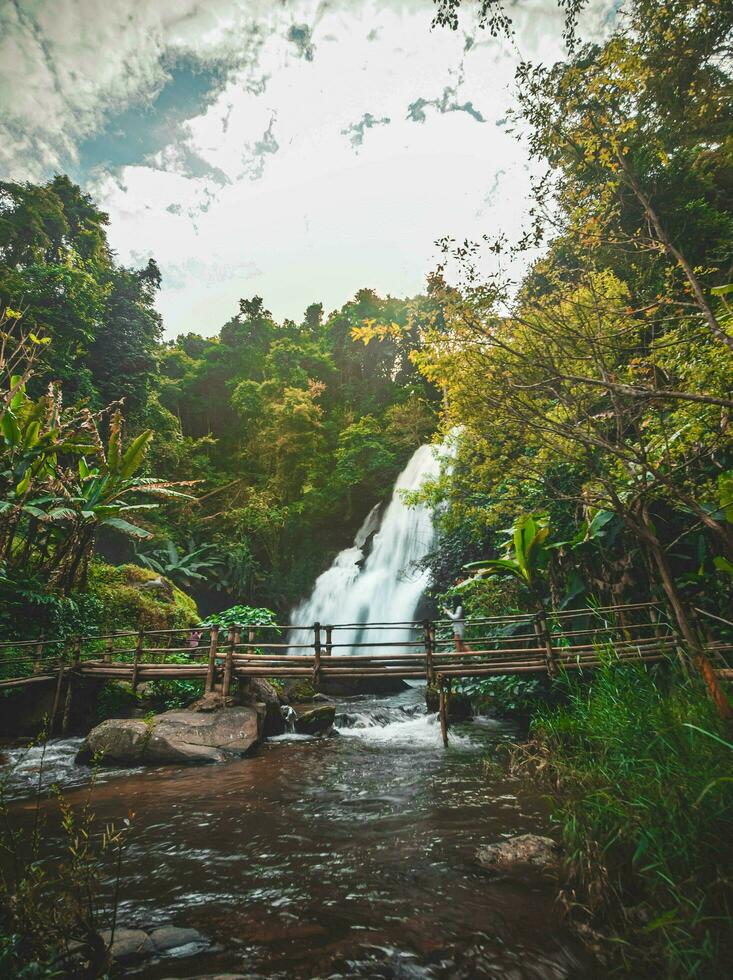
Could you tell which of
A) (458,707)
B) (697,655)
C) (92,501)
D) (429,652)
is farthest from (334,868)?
(92,501)

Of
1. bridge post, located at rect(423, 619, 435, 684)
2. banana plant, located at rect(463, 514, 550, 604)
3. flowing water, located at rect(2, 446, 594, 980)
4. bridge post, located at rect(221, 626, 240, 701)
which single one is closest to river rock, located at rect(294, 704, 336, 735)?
flowing water, located at rect(2, 446, 594, 980)

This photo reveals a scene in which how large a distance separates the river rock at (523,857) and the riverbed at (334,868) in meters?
0.13

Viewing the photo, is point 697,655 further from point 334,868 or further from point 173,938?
point 173,938

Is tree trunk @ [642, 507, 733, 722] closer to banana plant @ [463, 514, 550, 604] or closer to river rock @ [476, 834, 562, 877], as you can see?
river rock @ [476, 834, 562, 877]

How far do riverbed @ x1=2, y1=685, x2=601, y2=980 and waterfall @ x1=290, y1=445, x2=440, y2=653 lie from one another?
8833 mm

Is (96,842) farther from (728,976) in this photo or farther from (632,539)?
(632,539)

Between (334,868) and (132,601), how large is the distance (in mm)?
9307

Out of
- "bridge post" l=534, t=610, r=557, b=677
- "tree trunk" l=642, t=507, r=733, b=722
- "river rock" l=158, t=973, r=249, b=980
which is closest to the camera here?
"river rock" l=158, t=973, r=249, b=980

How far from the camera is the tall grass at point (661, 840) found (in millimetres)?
1940

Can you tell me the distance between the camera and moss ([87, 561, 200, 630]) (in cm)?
1030

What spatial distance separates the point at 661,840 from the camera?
2.29 meters

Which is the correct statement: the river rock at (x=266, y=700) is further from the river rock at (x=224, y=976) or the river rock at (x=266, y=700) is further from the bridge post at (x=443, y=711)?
the river rock at (x=224, y=976)

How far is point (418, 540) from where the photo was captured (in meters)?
16.5

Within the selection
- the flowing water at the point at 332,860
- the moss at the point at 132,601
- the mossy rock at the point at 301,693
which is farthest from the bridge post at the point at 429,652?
the moss at the point at 132,601
